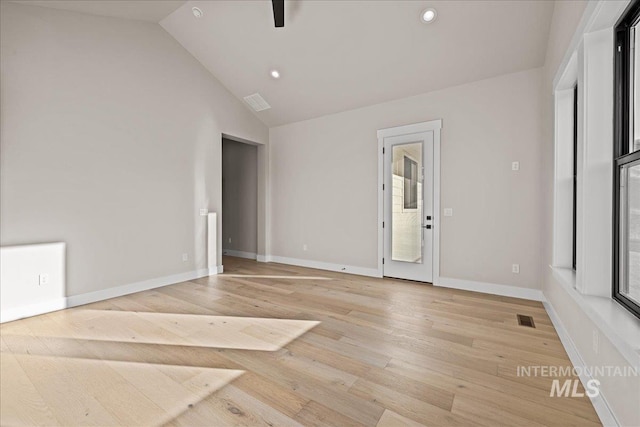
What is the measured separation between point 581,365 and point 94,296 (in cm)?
493

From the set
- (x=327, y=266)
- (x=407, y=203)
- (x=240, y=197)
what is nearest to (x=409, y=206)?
(x=407, y=203)

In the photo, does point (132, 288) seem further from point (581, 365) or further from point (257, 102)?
point (581, 365)

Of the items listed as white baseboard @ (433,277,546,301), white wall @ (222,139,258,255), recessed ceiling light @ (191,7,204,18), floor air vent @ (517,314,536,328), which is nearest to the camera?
floor air vent @ (517,314,536,328)

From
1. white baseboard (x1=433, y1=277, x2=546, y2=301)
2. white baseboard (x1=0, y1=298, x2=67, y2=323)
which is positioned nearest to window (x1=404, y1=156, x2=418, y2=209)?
white baseboard (x1=433, y1=277, x2=546, y2=301)

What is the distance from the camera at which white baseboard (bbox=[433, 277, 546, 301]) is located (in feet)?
12.1

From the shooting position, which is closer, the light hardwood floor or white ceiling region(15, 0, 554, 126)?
the light hardwood floor

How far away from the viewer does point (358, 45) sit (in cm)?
396

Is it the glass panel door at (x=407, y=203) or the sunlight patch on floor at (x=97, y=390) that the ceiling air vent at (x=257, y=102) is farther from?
the sunlight patch on floor at (x=97, y=390)

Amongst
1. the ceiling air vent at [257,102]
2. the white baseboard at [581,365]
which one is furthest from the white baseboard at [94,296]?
the white baseboard at [581,365]

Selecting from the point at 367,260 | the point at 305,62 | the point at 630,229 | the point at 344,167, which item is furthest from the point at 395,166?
the point at 630,229

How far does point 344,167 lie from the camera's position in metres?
5.34

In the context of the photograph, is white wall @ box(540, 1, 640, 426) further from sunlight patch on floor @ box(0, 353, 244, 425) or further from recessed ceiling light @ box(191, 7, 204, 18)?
recessed ceiling light @ box(191, 7, 204, 18)

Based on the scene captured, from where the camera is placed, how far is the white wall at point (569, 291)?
143 cm

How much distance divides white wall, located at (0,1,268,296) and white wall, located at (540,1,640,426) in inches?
185
